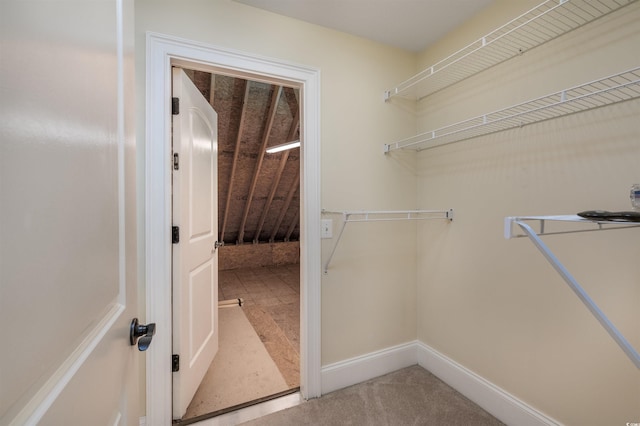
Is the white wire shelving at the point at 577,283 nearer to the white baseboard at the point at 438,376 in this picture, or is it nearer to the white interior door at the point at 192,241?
the white baseboard at the point at 438,376

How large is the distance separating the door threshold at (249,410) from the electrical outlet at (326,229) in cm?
110

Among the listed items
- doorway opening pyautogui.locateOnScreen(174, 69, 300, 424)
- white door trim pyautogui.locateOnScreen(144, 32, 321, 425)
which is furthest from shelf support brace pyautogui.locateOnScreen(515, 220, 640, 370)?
doorway opening pyautogui.locateOnScreen(174, 69, 300, 424)

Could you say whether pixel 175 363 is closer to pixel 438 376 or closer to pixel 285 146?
pixel 438 376

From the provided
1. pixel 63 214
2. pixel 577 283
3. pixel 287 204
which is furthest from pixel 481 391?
pixel 287 204

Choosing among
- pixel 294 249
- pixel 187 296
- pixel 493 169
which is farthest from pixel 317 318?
pixel 294 249

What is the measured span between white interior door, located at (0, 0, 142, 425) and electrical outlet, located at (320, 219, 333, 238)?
4.07 feet

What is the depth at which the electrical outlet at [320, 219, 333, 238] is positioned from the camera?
180 centimetres

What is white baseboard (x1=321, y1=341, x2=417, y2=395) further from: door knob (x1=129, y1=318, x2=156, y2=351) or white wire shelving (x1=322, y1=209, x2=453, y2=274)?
door knob (x1=129, y1=318, x2=156, y2=351)

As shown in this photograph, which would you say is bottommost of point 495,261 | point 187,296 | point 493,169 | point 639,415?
point 639,415

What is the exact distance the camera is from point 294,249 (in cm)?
664

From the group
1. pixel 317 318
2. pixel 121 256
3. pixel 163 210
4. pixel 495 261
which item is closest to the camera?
pixel 121 256

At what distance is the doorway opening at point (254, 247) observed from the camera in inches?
77.9

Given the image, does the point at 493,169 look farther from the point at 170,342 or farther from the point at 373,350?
the point at 170,342

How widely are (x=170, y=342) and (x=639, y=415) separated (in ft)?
7.21
